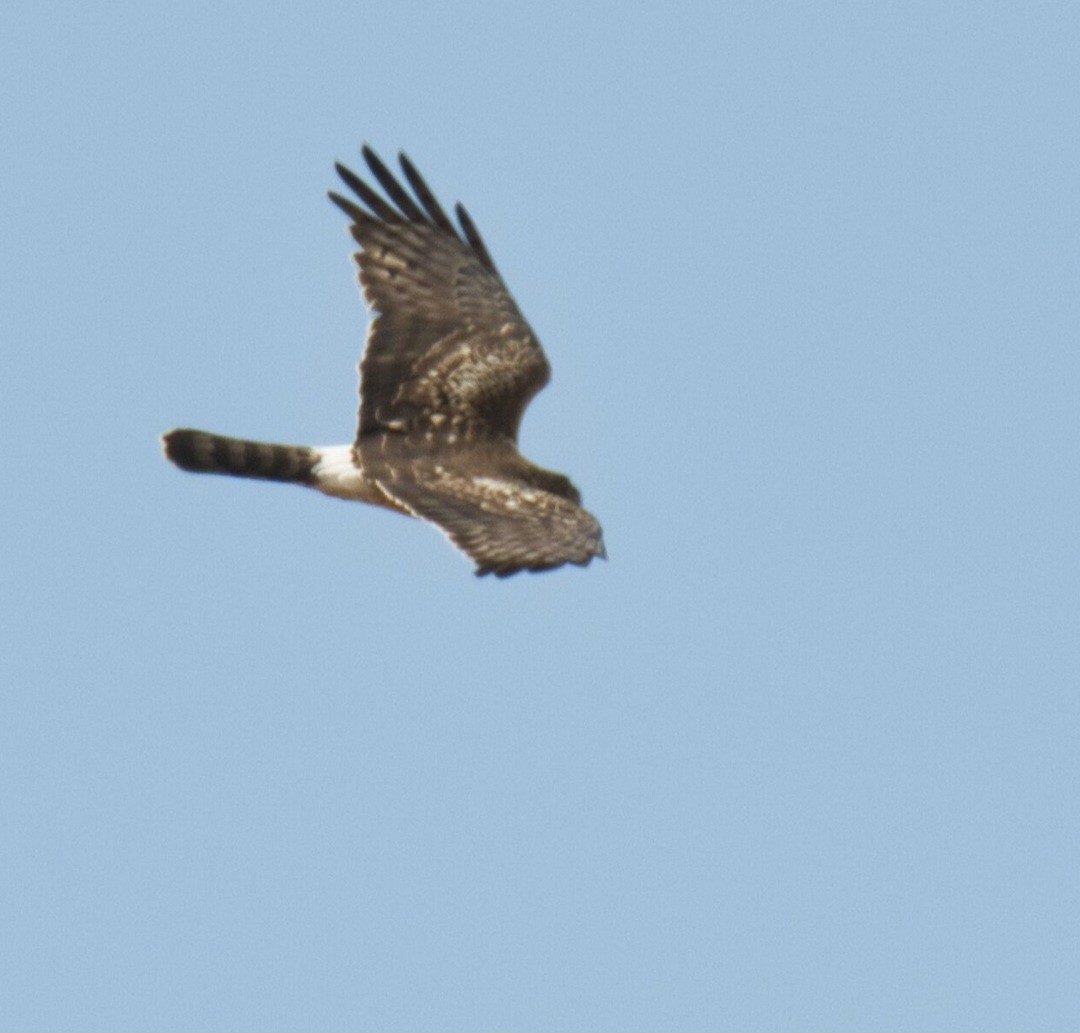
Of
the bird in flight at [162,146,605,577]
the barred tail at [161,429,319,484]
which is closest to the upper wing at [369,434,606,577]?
the bird in flight at [162,146,605,577]

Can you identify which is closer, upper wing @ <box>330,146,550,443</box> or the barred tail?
the barred tail

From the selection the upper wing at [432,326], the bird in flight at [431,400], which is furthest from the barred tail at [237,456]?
the upper wing at [432,326]

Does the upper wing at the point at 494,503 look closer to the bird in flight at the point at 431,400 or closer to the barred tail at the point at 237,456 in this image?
the bird in flight at the point at 431,400

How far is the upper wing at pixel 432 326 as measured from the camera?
35.3 feet

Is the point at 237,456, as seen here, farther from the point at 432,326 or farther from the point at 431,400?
the point at 432,326

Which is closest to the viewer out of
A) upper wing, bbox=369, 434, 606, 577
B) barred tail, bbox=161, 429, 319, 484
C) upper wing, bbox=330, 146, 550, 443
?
upper wing, bbox=369, 434, 606, 577

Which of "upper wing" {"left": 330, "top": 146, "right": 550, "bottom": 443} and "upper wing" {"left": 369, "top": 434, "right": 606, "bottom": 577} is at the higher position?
"upper wing" {"left": 330, "top": 146, "right": 550, "bottom": 443}

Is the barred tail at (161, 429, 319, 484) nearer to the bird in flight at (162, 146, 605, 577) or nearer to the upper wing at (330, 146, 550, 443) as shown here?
the bird in flight at (162, 146, 605, 577)

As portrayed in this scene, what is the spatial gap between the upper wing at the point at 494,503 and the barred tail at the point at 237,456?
356mm

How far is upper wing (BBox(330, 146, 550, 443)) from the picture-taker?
10.8 m

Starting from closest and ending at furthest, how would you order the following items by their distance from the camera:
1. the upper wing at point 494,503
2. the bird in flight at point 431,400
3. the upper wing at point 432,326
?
the upper wing at point 494,503 → the bird in flight at point 431,400 → the upper wing at point 432,326

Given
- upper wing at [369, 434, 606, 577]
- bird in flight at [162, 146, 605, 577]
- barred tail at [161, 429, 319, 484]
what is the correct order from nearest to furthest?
upper wing at [369, 434, 606, 577] → bird in flight at [162, 146, 605, 577] → barred tail at [161, 429, 319, 484]

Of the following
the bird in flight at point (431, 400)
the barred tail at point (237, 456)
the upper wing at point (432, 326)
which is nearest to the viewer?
the bird in flight at point (431, 400)

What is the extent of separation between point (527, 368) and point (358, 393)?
84 centimetres
